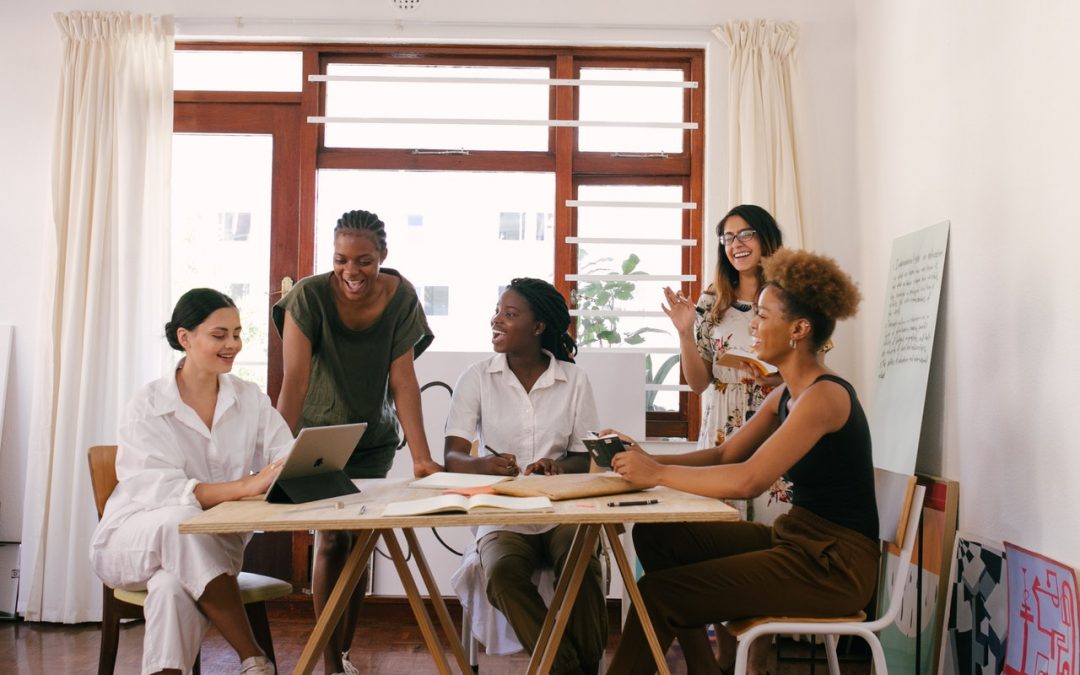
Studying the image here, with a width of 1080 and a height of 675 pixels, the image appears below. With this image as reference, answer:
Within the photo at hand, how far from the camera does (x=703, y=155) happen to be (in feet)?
14.3

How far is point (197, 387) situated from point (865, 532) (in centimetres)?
179

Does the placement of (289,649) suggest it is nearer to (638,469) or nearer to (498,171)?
(638,469)

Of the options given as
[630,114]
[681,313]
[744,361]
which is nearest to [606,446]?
[744,361]

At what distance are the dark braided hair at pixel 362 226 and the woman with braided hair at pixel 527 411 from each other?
427 mm

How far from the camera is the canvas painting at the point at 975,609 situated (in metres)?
2.57

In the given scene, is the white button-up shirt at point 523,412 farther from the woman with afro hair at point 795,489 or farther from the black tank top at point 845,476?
the black tank top at point 845,476

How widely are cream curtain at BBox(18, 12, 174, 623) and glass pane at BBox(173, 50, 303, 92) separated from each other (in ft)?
0.74

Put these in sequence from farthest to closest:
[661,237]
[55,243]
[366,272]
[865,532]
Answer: [661,237] → [55,243] → [366,272] → [865,532]

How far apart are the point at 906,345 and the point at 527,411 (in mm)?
1400

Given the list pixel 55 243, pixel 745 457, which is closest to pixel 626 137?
pixel 745 457

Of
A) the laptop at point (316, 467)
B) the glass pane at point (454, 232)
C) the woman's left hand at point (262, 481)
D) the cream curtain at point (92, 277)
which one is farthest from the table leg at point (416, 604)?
the cream curtain at point (92, 277)

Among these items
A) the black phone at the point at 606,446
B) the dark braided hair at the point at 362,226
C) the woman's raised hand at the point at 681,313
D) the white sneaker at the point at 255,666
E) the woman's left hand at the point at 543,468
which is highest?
the dark braided hair at the point at 362,226

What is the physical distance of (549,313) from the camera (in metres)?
3.01

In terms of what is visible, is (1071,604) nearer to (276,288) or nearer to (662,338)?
(662,338)
